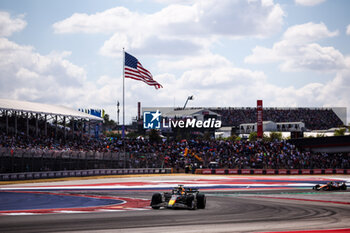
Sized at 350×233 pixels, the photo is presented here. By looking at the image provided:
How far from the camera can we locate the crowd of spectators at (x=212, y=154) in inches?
2159

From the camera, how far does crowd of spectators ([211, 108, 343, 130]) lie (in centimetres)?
13950

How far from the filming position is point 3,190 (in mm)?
32531

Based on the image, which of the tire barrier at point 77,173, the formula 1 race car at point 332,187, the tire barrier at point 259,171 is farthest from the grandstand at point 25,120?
the formula 1 race car at point 332,187

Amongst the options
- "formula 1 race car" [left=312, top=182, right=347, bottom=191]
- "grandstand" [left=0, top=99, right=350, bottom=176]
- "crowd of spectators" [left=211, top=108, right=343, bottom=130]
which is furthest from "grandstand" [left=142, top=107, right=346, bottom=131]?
"formula 1 race car" [left=312, top=182, right=347, bottom=191]

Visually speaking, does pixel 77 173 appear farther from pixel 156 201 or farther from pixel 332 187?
pixel 156 201

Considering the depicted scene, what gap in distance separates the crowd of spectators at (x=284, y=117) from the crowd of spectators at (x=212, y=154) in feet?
251

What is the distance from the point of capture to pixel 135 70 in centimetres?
4841

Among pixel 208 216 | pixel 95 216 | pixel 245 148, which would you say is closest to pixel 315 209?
pixel 208 216

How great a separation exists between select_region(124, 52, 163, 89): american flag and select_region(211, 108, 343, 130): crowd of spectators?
92.1m

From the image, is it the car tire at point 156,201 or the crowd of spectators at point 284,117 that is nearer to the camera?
the car tire at point 156,201

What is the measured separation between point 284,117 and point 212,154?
86.7 m

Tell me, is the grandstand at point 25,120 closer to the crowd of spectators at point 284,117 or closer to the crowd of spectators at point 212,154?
the crowd of spectators at point 212,154

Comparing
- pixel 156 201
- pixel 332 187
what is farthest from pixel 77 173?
pixel 156 201

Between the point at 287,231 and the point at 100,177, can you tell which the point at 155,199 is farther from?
the point at 100,177
